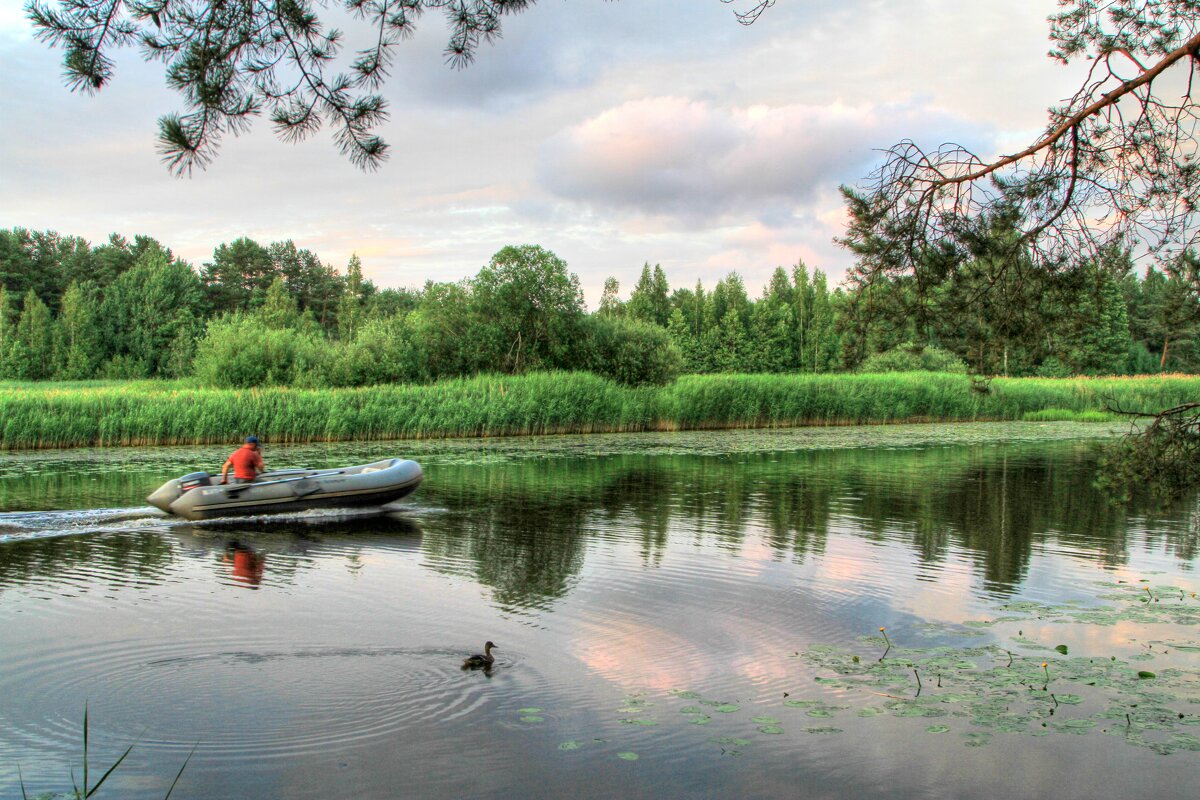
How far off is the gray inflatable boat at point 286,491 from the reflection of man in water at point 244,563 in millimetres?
1375

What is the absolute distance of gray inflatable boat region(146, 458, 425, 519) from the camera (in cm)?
1250

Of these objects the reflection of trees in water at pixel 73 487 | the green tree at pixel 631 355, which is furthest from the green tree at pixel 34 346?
the reflection of trees in water at pixel 73 487

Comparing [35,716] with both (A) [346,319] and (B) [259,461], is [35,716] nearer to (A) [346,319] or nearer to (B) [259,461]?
(B) [259,461]

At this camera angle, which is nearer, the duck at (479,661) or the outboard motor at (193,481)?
the duck at (479,661)

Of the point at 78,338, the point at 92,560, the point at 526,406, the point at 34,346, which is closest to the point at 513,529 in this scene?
the point at 92,560

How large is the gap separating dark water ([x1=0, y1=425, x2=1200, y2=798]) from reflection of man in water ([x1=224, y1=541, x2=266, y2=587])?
0.18 ft

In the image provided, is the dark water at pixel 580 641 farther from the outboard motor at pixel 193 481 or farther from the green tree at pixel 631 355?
the green tree at pixel 631 355

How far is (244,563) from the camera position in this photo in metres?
10.1

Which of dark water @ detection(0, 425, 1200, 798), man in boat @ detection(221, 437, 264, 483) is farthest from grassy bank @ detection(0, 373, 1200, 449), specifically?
man in boat @ detection(221, 437, 264, 483)

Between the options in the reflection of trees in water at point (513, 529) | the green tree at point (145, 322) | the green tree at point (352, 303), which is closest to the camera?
the reflection of trees in water at point (513, 529)

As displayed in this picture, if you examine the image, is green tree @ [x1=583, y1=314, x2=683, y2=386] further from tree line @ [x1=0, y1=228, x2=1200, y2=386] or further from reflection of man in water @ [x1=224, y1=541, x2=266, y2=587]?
reflection of man in water @ [x1=224, y1=541, x2=266, y2=587]

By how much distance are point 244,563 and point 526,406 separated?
1650 centimetres

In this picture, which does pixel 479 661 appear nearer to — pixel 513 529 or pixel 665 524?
pixel 513 529

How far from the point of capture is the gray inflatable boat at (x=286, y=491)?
12500mm
